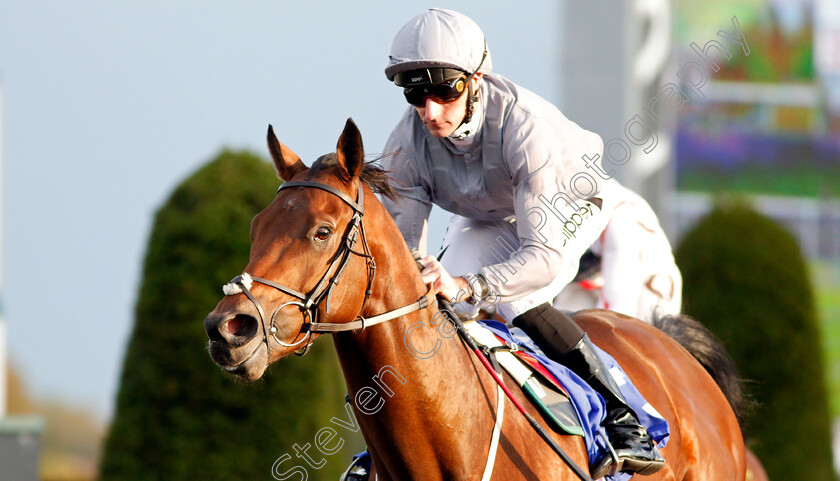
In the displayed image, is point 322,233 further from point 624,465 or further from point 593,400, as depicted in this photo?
point 624,465

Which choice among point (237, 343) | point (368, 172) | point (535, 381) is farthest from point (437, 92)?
point (237, 343)

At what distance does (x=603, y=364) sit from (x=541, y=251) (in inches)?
28.1

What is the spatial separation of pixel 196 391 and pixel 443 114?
3467mm

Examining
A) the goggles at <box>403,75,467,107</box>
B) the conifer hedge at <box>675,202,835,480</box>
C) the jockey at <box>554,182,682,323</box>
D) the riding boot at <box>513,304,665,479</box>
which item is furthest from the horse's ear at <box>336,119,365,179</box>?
the conifer hedge at <box>675,202,835,480</box>

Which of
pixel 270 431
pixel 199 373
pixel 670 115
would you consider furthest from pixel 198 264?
pixel 670 115

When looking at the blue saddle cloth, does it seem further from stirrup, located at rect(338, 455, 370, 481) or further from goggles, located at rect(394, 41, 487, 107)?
goggles, located at rect(394, 41, 487, 107)

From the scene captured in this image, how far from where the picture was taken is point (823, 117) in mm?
19141

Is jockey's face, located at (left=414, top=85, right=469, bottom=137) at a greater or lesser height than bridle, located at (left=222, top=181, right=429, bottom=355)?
greater

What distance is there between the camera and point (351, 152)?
2678 mm

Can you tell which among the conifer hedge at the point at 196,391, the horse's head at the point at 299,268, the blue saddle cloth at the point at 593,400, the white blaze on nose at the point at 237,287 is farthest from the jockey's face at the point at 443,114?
the conifer hedge at the point at 196,391

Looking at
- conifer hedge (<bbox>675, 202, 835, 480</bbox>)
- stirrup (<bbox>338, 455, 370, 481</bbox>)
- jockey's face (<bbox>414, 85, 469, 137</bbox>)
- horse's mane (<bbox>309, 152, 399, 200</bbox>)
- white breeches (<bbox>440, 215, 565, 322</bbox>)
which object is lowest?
conifer hedge (<bbox>675, 202, 835, 480</bbox>)

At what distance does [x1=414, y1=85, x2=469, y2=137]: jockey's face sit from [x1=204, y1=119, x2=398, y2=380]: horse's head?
1.46ft

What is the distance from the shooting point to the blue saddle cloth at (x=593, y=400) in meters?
3.25

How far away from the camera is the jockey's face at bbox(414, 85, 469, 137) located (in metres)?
3.06
